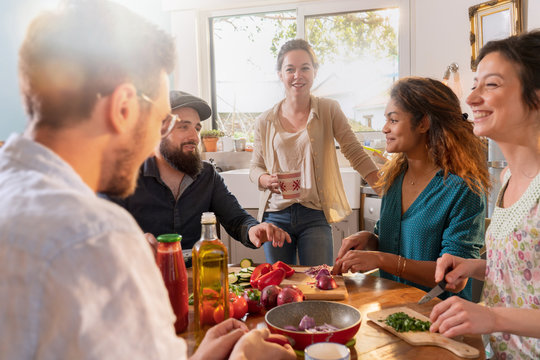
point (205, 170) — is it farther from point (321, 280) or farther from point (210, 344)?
point (210, 344)

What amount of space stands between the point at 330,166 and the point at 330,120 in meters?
0.24

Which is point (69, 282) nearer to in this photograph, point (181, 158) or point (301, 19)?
point (181, 158)

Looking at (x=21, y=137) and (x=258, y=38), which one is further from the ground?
(x=258, y=38)

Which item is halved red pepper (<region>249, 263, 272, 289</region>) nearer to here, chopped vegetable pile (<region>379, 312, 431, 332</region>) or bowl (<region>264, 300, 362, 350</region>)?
bowl (<region>264, 300, 362, 350</region>)

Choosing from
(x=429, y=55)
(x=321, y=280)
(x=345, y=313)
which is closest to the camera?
(x=345, y=313)

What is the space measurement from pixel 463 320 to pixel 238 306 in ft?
1.77

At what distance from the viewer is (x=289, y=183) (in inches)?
73.9

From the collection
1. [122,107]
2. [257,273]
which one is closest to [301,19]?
[257,273]

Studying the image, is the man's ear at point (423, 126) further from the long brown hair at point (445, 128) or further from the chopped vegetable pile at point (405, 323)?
the chopped vegetable pile at point (405, 323)

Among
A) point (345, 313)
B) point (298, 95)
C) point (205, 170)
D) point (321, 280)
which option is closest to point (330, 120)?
point (298, 95)

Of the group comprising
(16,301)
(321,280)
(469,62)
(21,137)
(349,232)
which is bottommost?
(349,232)

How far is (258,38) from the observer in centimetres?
411

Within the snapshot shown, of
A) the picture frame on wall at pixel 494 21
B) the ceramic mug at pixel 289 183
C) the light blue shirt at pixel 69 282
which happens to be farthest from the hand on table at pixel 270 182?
the picture frame on wall at pixel 494 21

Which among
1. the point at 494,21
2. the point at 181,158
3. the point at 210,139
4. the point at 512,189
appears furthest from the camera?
the point at 210,139
